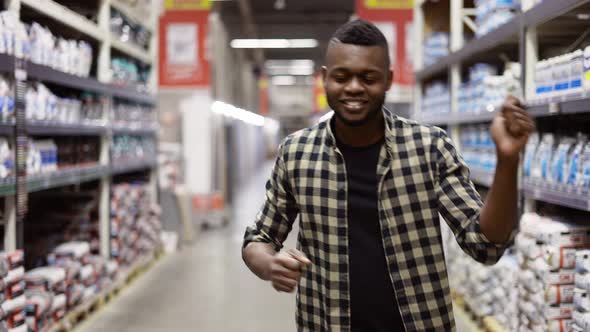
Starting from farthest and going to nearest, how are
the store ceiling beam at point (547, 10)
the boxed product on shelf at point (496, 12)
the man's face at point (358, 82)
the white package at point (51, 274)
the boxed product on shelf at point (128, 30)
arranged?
the boxed product on shelf at point (128, 30) → the boxed product on shelf at point (496, 12) → the white package at point (51, 274) → the store ceiling beam at point (547, 10) → the man's face at point (358, 82)

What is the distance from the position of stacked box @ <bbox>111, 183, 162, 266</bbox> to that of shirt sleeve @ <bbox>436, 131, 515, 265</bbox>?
481 centimetres

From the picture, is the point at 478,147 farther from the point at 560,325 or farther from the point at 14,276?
the point at 14,276

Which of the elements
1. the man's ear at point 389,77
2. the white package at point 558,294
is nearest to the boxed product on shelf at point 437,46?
the white package at point 558,294

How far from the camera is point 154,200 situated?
8.09m

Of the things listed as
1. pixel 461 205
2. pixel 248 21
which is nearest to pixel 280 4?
pixel 248 21

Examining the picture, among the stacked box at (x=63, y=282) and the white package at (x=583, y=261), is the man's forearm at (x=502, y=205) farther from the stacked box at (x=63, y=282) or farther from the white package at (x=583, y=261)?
the stacked box at (x=63, y=282)

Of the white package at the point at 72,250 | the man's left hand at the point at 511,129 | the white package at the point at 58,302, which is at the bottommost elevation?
the white package at the point at 58,302

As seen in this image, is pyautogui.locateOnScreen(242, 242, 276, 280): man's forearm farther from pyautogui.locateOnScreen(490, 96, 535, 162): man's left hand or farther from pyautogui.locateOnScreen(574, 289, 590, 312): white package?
pyautogui.locateOnScreen(574, 289, 590, 312): white package

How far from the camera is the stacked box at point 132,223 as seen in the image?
611 cm

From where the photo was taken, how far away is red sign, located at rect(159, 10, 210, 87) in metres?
10.7

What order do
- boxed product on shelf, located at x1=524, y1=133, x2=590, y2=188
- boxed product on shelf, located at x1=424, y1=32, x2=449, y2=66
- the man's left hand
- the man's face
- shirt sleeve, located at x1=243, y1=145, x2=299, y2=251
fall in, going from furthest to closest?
boxed product on shelf, located at x1=424, y1=32, x2=449, y2=66, boxed product on shelf, located at x1=524, y1=133, x2=590, y2=188, shirt sleeve, located at x1=243, y1=145, x2=299, y2=251, the man's face, the man's left hand

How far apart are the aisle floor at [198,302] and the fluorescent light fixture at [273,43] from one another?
11340 millimetres

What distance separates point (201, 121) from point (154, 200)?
3.34 meters

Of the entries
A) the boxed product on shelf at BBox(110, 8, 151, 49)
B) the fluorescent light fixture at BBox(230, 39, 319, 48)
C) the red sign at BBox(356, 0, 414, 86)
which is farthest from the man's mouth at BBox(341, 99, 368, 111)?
the fluorescent light fixture at BBox(230, 39, 319, 48)
